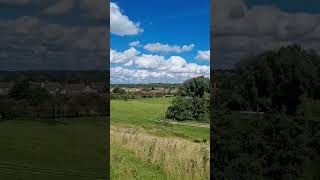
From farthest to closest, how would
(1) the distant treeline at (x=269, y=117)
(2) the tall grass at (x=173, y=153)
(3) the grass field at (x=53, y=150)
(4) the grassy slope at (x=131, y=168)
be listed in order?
(4) the grassy slope at (x=131, y=168) → (2) the tall grass at (x=173, y=153) → (3) the grass field at (x=53, y=150) → (1) the distant treeline at (x=269, y=117)

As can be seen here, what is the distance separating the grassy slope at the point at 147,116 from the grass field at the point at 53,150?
1.14 meters

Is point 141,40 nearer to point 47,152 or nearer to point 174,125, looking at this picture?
point 174,125

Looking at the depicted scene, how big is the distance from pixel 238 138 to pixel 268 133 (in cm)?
34

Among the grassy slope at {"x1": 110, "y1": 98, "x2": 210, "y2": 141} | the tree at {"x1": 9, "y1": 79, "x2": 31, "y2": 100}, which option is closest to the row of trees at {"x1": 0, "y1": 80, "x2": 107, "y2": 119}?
the tree at {"x1": 9, "y1": 79, "x2": 31, "y2": 100}

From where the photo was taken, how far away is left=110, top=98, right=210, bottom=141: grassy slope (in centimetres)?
570

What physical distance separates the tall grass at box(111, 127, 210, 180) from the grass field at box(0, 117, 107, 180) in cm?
54

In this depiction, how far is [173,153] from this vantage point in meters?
4.78

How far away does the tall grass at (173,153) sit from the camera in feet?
14.7

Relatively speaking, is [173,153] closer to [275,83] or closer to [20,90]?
[275,83]

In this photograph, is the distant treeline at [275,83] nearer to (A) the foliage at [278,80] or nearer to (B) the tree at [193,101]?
Answer: (A) the foliage at [278,80]

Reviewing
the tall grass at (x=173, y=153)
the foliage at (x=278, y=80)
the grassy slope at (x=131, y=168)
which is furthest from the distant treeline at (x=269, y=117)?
the grassy slope at (x=131, y=168)

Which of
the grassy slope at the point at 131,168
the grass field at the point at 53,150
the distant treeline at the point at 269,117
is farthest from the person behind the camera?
the grassy slope at the point at 131,168

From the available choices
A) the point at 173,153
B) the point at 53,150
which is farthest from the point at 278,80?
the point at 53,150

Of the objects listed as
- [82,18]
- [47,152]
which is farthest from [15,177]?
[82,18]
